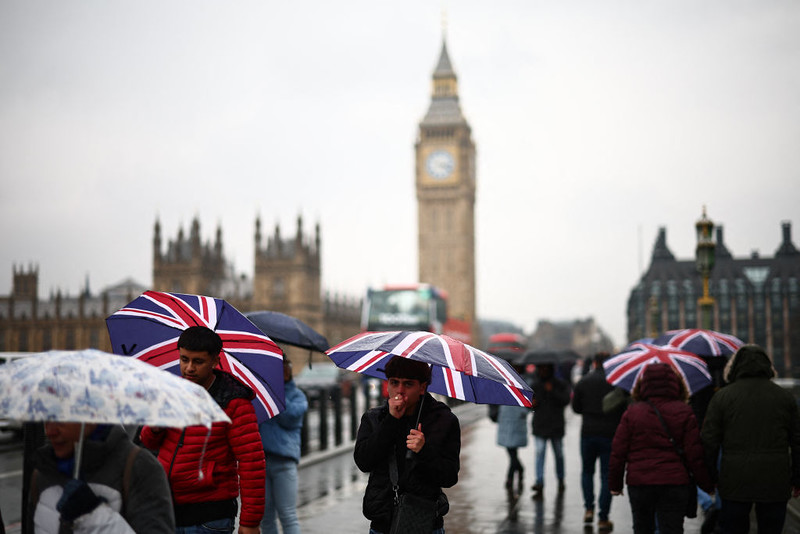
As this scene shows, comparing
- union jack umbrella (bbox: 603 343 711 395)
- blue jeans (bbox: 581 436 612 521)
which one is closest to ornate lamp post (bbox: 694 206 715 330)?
blue jeans (bbox: 581 436 612 521)

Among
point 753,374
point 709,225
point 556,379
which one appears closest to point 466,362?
point 753,374

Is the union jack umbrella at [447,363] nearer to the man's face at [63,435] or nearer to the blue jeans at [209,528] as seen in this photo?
the blue jeans at [209,528]

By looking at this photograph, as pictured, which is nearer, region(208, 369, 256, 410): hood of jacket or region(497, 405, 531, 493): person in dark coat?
region(208, 369, 256, 410): hood of jacket

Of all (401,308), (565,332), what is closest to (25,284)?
(401,308)

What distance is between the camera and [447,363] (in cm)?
450

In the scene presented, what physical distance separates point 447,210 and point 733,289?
131ft

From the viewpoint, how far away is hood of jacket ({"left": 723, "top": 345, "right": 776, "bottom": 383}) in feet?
20.1

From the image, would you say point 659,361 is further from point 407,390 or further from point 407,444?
point 407,444

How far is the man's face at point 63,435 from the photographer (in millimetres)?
3195

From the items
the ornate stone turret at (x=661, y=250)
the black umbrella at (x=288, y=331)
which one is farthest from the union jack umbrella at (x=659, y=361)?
the ornate stone turret at (x=661, y=250)

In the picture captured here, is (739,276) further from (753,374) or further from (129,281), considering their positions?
(753,374)

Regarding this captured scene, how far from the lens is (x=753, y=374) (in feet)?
20.2

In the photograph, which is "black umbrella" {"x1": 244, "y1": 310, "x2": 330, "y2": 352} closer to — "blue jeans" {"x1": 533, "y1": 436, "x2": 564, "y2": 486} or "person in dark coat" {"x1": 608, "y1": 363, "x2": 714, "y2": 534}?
"person in dark coat" {"x1": 608, "y1": 363, "x2": 714, "y2": 534}

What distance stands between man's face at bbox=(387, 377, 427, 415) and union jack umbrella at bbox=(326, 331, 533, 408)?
134mm
